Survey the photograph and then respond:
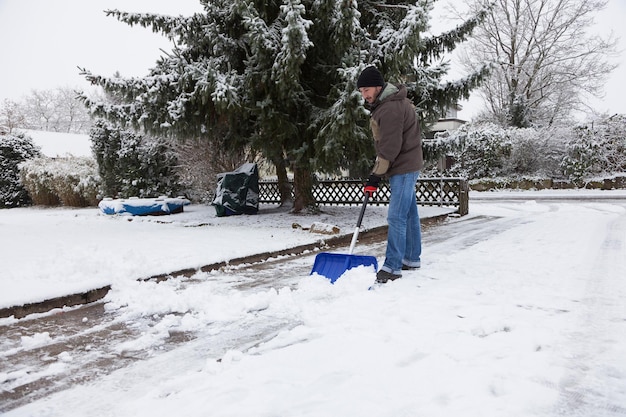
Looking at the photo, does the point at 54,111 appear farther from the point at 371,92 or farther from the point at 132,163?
the point at 371,92

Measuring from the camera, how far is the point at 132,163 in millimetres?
13984

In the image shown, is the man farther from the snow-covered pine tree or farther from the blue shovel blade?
the snow-covered pine tree

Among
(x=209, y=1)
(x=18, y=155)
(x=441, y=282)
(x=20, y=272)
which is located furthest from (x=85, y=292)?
(x=18, y=155)

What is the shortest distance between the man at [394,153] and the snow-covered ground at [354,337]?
32 cm

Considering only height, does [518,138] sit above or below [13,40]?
below

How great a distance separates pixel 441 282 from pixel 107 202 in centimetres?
1043

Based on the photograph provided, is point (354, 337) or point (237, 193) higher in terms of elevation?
point (237, 193)

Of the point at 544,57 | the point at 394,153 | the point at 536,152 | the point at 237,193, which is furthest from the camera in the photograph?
the point at 544,57

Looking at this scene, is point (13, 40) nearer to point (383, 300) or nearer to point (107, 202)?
point (107, 202)

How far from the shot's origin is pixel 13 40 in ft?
53.0

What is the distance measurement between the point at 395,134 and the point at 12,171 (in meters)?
20.0

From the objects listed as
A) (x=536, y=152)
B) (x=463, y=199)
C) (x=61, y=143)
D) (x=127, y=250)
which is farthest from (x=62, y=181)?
(x=536, y=152)

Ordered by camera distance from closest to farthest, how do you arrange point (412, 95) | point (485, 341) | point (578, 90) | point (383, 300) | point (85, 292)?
point (485, 341), point (383, 300), point (85, 292), point (412, 95), point (578, 90)

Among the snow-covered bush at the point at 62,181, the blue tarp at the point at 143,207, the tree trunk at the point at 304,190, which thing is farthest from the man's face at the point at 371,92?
the snow-covered bush at the point at 62,181
